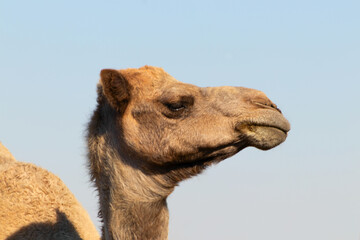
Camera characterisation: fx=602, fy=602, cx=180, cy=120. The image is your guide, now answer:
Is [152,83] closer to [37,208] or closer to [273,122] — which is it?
[273,122]

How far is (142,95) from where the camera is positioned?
217 inches

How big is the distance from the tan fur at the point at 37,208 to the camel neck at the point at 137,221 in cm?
143

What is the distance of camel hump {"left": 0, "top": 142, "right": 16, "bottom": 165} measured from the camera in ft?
26.1

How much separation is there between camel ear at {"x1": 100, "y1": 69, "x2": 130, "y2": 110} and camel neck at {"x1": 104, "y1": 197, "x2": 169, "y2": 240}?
35.8 inches

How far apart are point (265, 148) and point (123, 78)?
1.43 metres

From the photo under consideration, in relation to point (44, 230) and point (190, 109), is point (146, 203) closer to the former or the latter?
point (190, 109)

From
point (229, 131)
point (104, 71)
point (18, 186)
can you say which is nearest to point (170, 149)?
point (229, 131)

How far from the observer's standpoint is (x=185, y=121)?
5301 millimetres

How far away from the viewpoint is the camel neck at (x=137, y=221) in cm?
521

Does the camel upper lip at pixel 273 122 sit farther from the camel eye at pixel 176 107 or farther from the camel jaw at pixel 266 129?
the camel eye at pixel 176 107

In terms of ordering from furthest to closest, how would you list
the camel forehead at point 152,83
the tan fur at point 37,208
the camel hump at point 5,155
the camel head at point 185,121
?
the camel hump at point 5,155
the tan fur at point 37,208
the camel forehead at point 152,83
the camel head at point 185,121

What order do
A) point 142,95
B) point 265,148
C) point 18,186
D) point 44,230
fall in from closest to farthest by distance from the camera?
point 265,148, point 142,95, point 44,230, point 18,186

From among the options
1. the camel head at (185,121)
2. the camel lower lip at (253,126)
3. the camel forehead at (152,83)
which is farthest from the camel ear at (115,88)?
the camel lower lip at (253,126)

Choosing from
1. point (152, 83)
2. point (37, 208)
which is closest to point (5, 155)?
point (37, 208)
